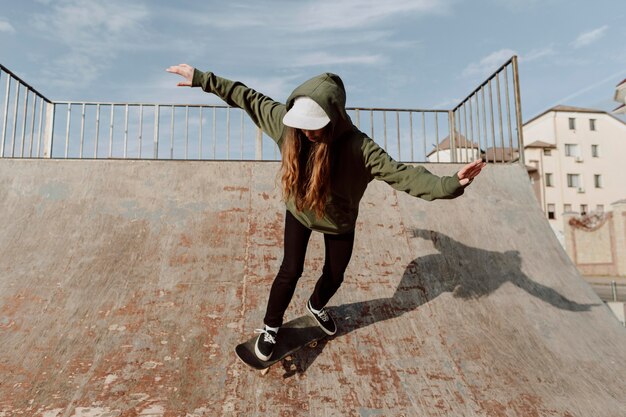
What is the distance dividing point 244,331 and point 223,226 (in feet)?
5.10

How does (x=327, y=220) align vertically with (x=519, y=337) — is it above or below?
above

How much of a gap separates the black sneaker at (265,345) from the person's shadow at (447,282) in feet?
1.47

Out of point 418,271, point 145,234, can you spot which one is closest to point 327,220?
point 418,271

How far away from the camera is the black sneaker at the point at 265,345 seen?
2820mm

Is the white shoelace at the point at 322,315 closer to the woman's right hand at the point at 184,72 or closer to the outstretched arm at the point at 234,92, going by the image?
the outstretched arm at the point at 234,92

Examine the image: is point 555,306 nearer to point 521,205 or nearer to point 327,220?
point 521,205

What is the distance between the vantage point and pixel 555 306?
152 inches

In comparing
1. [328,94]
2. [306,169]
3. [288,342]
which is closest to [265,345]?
[288,342]

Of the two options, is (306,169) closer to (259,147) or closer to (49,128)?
(259,147)

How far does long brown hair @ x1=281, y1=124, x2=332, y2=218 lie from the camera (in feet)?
8.19

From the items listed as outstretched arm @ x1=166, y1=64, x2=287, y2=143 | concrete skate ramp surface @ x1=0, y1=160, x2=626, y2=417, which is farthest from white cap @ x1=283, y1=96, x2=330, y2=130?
concrete skate ramp surface @ x1=0, y1=160, x2=626, y2=417

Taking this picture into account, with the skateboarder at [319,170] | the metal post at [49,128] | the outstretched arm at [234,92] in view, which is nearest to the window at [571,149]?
the metal post at [49,128]

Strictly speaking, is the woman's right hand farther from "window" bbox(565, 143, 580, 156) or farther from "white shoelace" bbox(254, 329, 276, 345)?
"window" bbox(565, 143, 580, 156)

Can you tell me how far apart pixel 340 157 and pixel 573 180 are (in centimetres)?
4344
